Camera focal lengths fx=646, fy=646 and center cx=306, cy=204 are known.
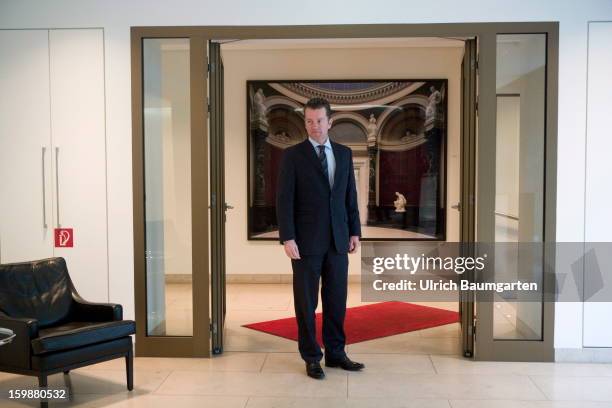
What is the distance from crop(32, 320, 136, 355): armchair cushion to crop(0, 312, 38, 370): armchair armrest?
0.16 feet

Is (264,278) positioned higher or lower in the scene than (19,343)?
lower

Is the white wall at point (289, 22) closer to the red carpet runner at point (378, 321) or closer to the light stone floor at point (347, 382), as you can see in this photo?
the light stone floor at point (347, 382)

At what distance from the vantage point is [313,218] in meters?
4.01

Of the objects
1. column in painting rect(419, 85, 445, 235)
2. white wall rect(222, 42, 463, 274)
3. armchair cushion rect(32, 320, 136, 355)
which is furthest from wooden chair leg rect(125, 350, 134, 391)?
column in painting rect(419, 85, 445, 235)

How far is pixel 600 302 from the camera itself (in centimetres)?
431

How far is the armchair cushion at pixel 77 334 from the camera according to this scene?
10.9 feet

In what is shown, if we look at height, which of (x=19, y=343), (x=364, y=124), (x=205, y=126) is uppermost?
(x=364, y=124)

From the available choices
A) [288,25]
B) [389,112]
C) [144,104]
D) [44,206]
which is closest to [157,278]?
[44,206]

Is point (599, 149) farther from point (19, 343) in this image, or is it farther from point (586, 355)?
point (19, 343)

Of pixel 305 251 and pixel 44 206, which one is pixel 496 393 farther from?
pixel 44 206

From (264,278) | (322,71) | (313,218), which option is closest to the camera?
(313,218)

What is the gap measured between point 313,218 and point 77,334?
59.5 inches

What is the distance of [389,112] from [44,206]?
4.06 metres

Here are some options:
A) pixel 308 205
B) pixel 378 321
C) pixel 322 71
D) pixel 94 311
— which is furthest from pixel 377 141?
pixel 94 311
